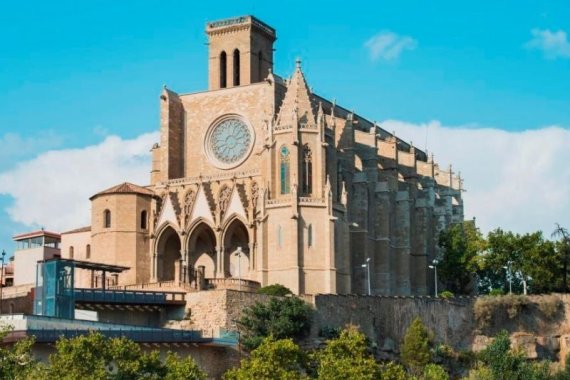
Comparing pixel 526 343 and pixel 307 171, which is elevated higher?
pixel 307 171

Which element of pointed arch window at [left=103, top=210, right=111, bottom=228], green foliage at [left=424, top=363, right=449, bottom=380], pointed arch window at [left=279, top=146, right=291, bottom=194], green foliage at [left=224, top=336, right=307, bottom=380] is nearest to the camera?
green foliage at [left=224, top=336, right=307, bottom=380]

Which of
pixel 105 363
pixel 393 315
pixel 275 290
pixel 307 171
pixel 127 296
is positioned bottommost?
pixel 105 363

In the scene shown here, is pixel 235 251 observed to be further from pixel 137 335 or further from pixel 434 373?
pixel 137 335

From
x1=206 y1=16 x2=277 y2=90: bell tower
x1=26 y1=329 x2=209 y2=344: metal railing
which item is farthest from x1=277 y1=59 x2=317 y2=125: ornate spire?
x1=26 y1=329 x2=209 y2=344: metal railing

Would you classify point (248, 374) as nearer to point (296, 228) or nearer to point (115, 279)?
point (296, 228)

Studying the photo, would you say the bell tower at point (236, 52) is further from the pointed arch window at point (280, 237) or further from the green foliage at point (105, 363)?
the green foliage at point (105, 363)

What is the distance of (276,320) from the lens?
224 feet

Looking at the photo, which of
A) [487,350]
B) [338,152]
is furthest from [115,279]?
[487,350]

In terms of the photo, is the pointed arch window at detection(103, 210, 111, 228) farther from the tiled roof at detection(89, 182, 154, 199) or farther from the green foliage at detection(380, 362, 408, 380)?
the green foliage at detection(380, 362, 408, 380)

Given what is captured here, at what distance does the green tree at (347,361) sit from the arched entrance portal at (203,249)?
91.4ft

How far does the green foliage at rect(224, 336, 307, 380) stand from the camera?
56.4 m

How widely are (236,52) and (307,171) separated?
19.9m

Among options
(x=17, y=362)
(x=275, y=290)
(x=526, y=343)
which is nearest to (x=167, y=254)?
(x=275, y=290)

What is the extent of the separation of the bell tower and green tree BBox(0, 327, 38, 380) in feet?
160
